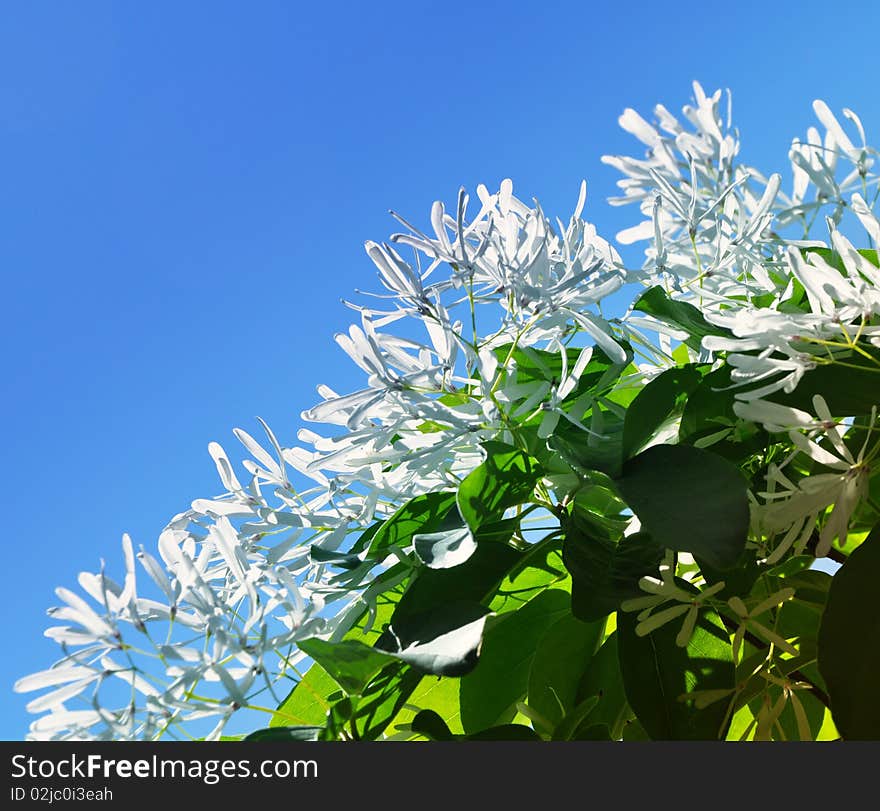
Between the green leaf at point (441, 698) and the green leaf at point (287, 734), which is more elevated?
the green leaf at point (441, 698)

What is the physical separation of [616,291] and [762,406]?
0.06m

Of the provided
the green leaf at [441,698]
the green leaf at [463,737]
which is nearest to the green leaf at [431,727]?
the green leaf at [463,737]

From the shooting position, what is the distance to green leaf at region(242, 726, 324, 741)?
259 millimetres

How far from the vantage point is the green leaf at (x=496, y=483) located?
0.28m

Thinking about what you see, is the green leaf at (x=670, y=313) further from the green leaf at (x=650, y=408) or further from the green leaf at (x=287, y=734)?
the green leaf at (x=287, y=734)

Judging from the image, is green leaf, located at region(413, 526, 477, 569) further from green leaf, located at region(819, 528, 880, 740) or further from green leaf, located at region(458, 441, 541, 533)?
green leaf, located at region(819, 528, 880, 740)

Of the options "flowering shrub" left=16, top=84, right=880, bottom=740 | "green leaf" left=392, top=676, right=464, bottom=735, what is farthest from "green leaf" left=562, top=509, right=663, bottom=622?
"green leaf" left=392, top=676, right=464, bottom=735

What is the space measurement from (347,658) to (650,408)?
0.11 metres

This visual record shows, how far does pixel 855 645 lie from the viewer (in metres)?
0.27

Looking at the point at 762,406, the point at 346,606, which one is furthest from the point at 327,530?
the point at 762,406

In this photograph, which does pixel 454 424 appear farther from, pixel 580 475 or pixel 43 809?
pixel 43 809

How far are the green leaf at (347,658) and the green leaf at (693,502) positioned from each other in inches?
3.1

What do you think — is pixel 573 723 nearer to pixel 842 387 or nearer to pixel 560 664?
pixel 560 664

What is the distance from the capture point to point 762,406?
0.82ft
